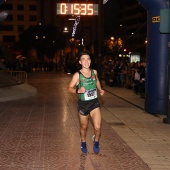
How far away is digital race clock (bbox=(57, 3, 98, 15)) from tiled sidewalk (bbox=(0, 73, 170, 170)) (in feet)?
31.4

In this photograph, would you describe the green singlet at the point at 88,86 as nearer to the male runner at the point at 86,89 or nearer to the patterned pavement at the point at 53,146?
the male runner at the point at 86,89

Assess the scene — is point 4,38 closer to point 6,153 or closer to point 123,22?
point 123,22

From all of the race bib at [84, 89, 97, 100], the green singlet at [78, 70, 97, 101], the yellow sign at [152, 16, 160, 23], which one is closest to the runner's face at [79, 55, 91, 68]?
the green singlet at [78, 70, 97, 101]

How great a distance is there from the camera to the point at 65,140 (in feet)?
26.1

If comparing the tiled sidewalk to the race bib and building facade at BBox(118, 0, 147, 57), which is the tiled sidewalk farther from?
building facade at BBox(118, 0, 147, 57)

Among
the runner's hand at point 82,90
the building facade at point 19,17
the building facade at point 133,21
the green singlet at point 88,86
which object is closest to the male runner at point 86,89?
the green singlet at point 88,86

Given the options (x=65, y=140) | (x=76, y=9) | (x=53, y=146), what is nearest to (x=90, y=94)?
(x=53, y=146)

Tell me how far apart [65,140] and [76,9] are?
49.4ft

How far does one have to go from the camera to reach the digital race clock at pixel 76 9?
21469mm

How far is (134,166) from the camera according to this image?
6098 mm

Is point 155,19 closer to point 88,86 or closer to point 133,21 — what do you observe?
point 88,86

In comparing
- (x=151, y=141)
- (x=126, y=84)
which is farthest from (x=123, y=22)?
(x=151, y=141)

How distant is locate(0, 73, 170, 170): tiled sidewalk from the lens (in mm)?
6215

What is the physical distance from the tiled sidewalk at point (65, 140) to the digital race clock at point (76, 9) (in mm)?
9569
